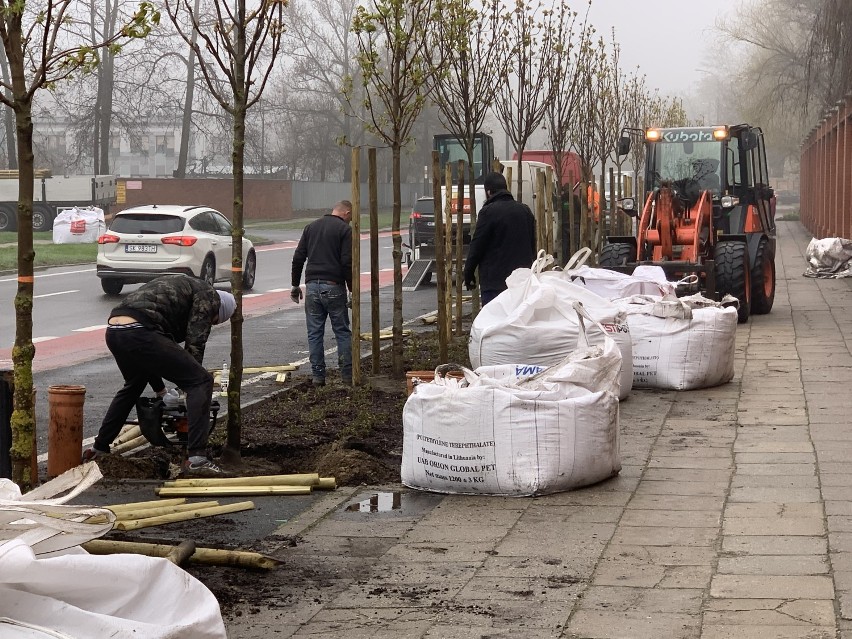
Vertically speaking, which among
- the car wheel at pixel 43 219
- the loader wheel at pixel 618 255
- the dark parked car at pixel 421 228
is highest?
the car wheel at pixel 43 219

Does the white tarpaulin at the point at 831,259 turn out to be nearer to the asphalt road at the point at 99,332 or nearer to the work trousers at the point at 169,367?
the asphalt road at the point at 99,332

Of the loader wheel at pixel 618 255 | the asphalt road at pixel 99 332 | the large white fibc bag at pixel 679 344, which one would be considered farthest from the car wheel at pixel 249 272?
the large white fibc bag at pixel 679 344

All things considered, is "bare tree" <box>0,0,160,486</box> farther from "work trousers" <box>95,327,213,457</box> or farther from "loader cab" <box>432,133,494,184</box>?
"loader cab" <box>432,133,494,184</box>

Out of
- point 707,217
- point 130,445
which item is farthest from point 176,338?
point 707,217

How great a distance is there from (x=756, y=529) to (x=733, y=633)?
5.43 ft

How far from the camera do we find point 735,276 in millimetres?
16859

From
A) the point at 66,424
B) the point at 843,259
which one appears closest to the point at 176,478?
the point at 66,424

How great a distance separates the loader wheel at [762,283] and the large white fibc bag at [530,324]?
793 centimetres

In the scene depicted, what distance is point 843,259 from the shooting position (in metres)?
25.3

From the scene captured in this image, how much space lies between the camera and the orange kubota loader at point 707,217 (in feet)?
55.5

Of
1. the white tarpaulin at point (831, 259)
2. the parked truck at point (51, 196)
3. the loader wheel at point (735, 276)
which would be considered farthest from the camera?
the parked truck at point (51, 196)

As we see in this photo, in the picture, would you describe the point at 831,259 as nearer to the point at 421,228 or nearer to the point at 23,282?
the point at 421,228

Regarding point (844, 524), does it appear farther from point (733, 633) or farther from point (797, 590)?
point (733, 633)

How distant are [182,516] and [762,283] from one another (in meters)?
12.4
